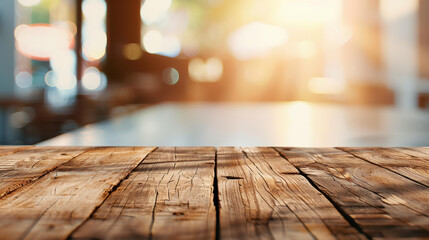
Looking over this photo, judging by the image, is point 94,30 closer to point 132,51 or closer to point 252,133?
point 132,51

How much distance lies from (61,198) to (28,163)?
0.53 meters

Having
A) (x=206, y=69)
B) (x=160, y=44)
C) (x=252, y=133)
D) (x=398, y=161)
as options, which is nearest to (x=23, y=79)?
(x=160, y=44)

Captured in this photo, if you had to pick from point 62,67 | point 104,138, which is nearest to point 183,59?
point 62,67

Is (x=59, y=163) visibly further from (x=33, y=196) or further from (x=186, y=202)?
(x=186, y=202)

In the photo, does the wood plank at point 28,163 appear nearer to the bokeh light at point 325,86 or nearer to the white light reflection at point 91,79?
the white light reflection at point 91,79

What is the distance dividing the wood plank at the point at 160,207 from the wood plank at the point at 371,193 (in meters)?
0.28

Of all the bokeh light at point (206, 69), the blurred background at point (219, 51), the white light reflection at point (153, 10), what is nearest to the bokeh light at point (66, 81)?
the blurred background at point (219, 51)

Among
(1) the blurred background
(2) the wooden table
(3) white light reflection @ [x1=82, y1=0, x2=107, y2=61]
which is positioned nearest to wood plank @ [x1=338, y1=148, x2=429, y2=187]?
(2) the wooden table

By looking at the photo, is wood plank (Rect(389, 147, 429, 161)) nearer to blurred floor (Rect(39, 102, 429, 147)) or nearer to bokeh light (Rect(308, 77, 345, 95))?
blurred floor (Rect(39, 102, 429, 147))

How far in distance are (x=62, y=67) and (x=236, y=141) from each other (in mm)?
6720

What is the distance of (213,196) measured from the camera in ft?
3.19

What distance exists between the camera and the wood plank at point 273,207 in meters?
0.73

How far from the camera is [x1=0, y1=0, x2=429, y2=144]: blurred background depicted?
6.76m

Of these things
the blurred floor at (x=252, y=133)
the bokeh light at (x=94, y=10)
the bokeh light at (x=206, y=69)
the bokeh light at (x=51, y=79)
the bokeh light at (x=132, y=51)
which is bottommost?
the blurred floor at (x=252, y=133)
